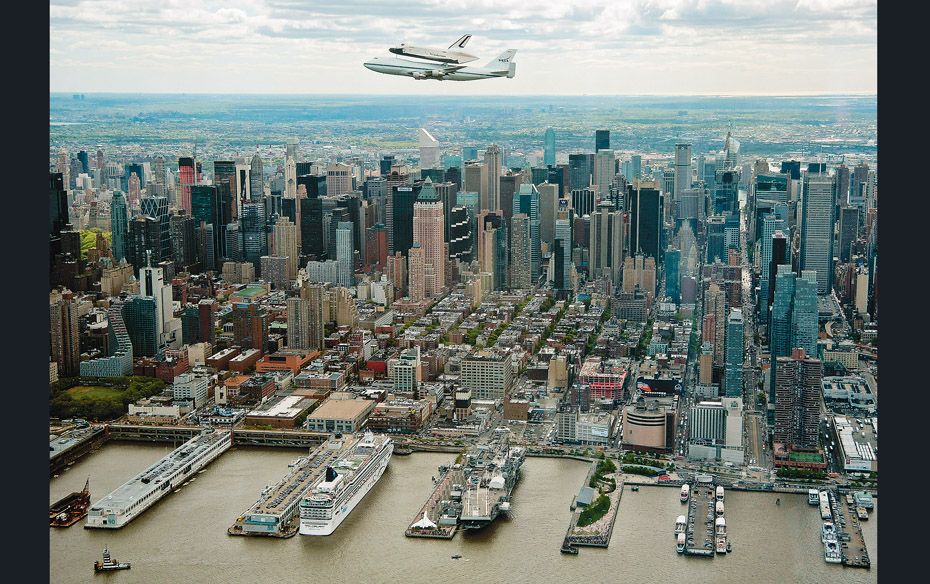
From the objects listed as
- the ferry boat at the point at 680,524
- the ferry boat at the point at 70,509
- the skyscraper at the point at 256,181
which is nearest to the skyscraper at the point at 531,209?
the skyscraper at the point at 256,181

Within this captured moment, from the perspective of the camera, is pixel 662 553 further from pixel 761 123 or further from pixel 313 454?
pixel 761 123

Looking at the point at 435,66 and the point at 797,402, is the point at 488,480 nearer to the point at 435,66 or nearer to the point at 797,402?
the point at 797,402

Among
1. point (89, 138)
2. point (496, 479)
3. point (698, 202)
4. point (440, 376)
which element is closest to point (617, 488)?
point (496, 479)

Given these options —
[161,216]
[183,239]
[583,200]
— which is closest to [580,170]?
[583,200]

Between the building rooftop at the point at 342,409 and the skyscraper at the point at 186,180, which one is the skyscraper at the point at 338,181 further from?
the building rooftop at the point at 342,409

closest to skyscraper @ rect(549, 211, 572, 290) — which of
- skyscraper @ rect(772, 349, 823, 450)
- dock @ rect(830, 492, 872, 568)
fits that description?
skyscraper @ rect(772, 349, 823, 450)
